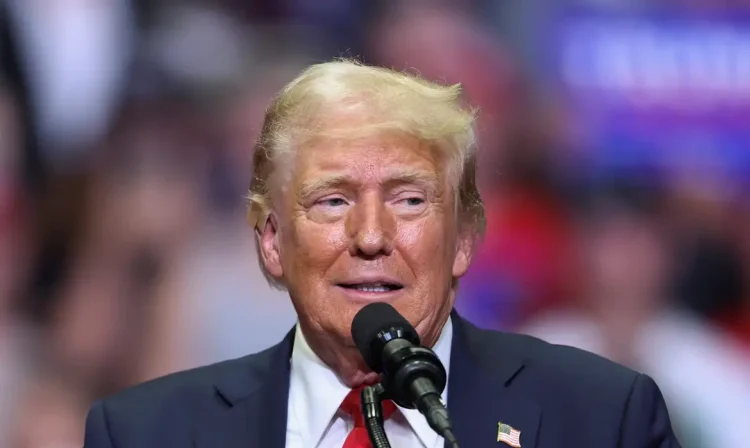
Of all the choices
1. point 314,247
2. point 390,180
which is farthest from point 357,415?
point 390,180

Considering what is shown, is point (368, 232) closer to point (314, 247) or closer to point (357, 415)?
point (314, 247)

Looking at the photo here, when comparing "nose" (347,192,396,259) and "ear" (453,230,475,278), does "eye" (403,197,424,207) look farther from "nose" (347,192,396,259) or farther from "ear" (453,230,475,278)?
"ear" (453,230,475,278)

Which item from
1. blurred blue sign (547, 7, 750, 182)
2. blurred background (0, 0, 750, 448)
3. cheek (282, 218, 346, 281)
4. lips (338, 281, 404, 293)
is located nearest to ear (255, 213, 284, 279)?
cheek (282, 218, 346, 281)

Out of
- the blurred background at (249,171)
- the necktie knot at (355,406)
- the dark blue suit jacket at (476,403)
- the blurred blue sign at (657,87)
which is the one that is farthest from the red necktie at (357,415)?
the blurred blue sign at (657,87)

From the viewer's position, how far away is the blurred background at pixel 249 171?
150 inches

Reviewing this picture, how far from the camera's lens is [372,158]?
2285 mm

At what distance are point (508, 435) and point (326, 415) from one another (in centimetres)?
39

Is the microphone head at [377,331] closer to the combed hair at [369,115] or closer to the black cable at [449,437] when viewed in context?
the black cable at [449,437]

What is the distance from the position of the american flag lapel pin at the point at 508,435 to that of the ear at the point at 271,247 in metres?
0.58

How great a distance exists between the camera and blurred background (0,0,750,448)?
3.80 m

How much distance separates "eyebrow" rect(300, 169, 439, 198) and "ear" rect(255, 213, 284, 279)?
0.20m

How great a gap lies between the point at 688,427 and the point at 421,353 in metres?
2.33

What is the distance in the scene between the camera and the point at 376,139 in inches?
90.4

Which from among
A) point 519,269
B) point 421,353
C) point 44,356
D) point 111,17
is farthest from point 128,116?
point 421,353
